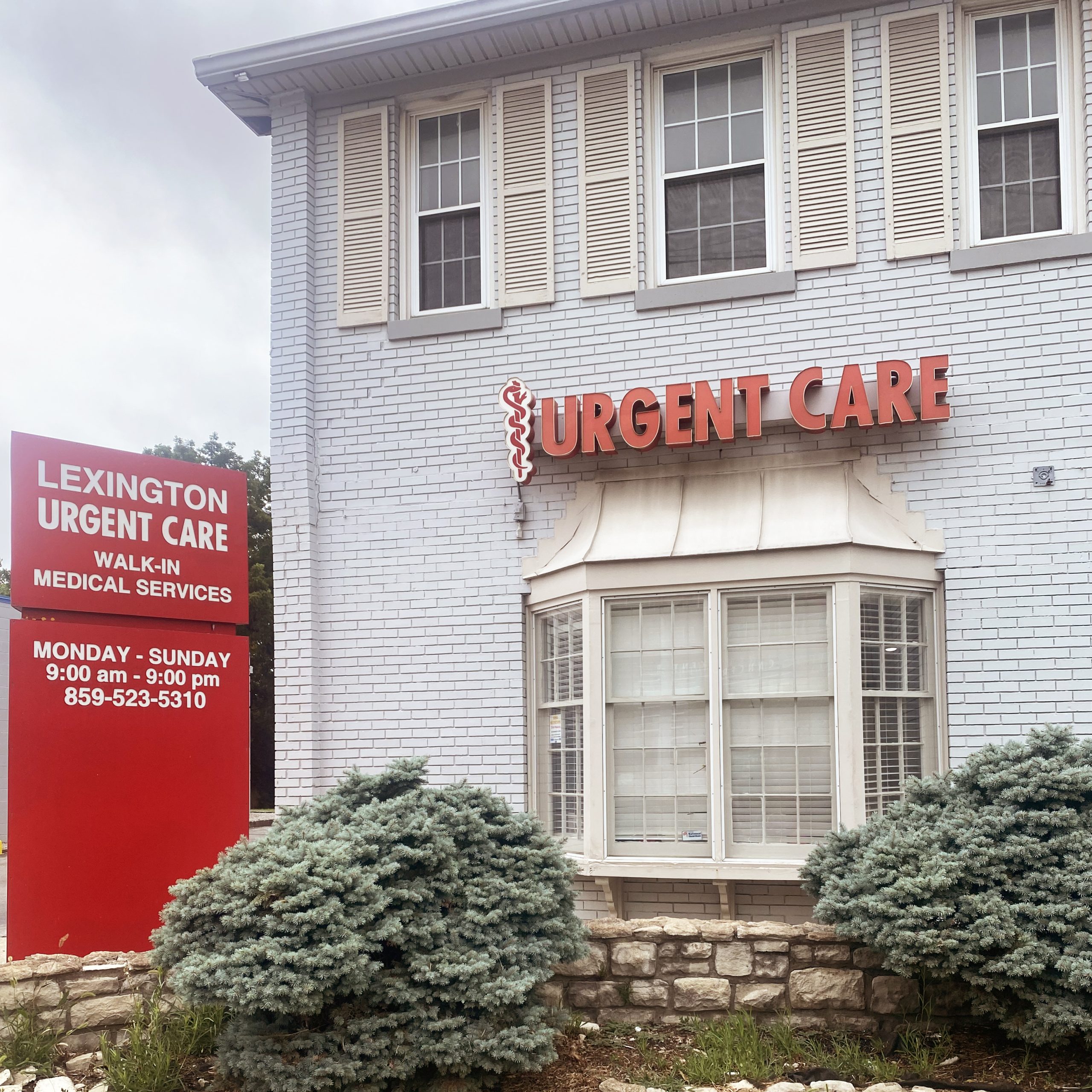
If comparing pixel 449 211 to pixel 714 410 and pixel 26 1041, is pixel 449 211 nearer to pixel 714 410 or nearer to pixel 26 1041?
pixel 714 410

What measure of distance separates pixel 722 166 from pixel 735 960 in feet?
19.2

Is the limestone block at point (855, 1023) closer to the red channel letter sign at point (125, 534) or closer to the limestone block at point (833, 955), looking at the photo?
the limestone block at point (833, 955)

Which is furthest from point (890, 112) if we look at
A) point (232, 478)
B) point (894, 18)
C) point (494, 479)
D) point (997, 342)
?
point (232, 478)

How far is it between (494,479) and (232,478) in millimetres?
2327

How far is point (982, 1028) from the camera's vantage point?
600cm

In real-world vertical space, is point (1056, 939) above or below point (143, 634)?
below

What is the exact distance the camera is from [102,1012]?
18.9 feet

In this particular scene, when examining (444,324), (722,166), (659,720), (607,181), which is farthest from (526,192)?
(659,720)

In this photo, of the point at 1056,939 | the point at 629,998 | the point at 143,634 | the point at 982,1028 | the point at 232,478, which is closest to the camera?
the point at 1056,939

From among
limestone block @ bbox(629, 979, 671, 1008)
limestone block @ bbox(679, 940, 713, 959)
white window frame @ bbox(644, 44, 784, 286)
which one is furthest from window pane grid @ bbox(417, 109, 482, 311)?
limestone block @ bbox(629, 979, 671, 1008)

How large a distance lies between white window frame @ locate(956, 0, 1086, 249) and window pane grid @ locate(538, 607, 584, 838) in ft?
13.1

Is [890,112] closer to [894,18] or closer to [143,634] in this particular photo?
[894,18]

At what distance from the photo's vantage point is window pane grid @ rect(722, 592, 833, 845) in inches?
312

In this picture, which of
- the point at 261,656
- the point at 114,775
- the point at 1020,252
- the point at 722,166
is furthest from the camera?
the point at 261,656
